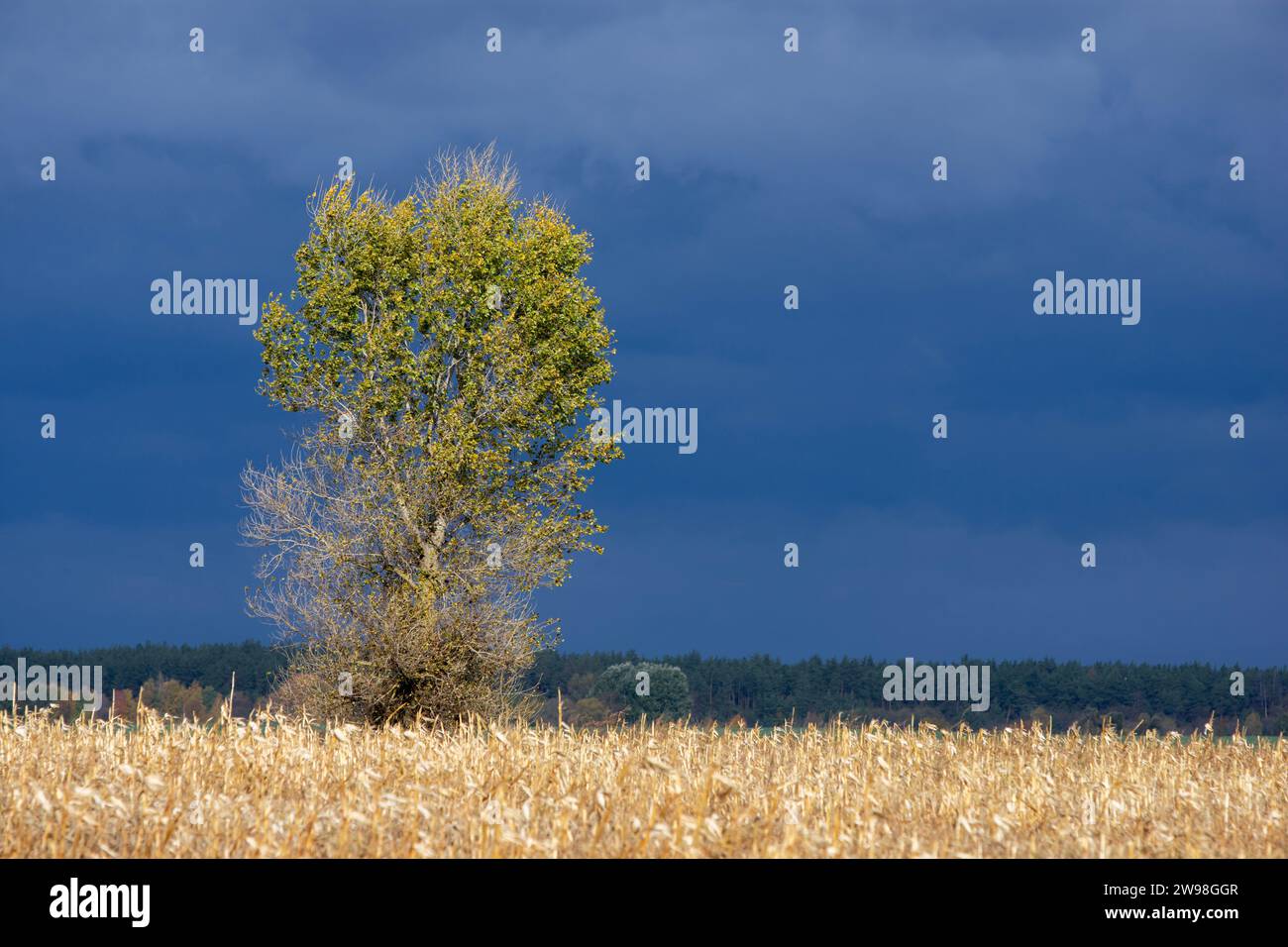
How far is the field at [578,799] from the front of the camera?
12750mm

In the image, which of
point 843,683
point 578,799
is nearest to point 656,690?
point 843,683

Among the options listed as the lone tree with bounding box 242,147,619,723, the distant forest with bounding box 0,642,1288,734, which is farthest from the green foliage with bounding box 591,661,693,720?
the lone tree with bounding box 242,147,619,723

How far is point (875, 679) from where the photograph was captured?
467 ft

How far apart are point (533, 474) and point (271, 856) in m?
23.5

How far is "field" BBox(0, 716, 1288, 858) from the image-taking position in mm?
12750

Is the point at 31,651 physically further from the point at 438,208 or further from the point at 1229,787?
the point at 1229,787

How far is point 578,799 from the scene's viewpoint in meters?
14.9
